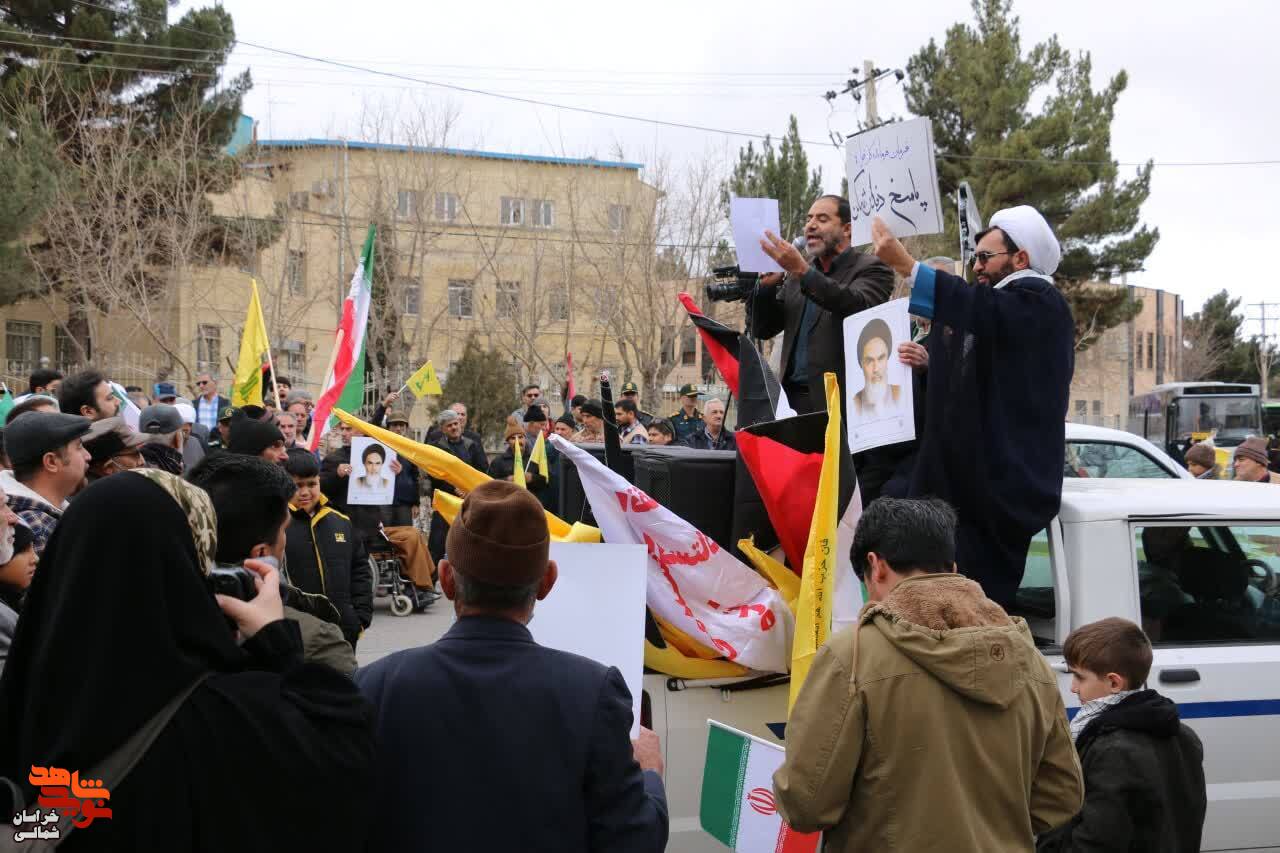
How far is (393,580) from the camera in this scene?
12312mm

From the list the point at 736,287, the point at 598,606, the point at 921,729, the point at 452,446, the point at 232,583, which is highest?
the point at 736,287

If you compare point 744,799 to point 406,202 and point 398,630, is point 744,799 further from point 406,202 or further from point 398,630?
point 406,202

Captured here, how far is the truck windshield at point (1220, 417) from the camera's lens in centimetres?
3341

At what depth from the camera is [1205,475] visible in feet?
34.5

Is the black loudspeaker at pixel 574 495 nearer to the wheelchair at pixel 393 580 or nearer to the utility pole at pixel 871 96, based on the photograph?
the wheelchair at pixel 393 580

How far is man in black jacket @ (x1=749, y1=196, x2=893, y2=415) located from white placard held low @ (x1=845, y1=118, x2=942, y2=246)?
95mm

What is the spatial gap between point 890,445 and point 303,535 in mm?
3385

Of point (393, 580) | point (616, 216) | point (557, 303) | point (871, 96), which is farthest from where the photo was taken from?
point (557, 303)

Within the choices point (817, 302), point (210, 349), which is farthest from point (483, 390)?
point (817, 302)

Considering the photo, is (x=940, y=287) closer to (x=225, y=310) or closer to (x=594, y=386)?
(x=225, y=310)

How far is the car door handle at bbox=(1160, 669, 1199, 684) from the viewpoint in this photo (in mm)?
4250

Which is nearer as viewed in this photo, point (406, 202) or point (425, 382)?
point (425, 382)

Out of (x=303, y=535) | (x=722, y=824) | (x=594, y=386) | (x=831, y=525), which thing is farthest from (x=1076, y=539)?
(x=594, y=386)

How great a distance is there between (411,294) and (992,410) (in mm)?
30757
